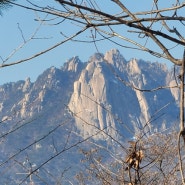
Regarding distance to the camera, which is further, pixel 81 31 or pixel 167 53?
pixel 81 31

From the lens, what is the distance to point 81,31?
157 cm

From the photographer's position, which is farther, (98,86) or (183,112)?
(98,86)

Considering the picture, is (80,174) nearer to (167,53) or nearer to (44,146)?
(167,53)

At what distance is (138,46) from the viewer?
64.9 inches

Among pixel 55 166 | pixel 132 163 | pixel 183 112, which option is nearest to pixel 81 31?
pixel 183 112

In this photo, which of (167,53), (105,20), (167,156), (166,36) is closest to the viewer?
(166,36)

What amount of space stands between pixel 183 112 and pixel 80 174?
766 centimetres

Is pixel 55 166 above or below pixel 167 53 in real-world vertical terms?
above

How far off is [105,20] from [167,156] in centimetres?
560

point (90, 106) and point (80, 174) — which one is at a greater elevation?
point (90, 106)

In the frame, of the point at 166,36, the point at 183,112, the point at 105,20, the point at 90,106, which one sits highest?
the point at 90,106

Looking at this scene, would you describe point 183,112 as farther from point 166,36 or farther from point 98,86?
point 98,86

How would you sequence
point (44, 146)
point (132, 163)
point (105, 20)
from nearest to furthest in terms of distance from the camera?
point (105, 20)
point (132, 163)
point (44, 146)

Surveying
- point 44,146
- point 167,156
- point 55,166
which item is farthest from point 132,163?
point 44,146
